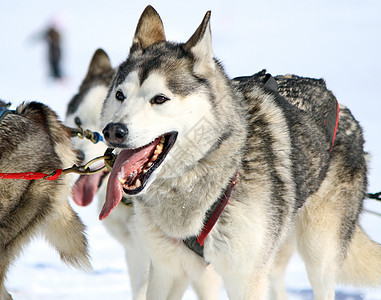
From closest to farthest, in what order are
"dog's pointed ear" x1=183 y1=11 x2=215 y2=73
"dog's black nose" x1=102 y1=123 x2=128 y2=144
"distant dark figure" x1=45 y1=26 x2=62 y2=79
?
1. "dog's black nose" x1=102 y1=123 x2=128 y2=144
2. "dog's pointed ear" x1=183 y1=11 x2=215 y2=73
3. "distant dark figure" x1=45 y1=26 x2=62 y2=79

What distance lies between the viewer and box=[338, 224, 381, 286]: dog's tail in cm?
283

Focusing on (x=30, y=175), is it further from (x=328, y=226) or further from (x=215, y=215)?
(x=328, y=226)

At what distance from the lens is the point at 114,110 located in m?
2.07

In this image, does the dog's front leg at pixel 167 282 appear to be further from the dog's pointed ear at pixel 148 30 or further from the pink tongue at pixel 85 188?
the pink tongue at pixel 85 188

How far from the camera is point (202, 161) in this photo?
2043mm

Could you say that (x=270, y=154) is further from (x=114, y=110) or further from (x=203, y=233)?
(x=114, y=110)

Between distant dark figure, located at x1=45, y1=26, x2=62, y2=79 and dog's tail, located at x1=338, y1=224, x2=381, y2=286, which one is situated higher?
distant dark figure, located at x1=45, y1=26, x2=62, y2=79

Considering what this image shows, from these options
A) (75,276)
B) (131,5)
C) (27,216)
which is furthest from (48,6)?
(27,216)

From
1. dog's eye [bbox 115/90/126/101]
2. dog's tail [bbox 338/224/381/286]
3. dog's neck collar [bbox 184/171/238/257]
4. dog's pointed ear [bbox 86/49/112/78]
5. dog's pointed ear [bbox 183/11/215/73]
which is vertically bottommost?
dog's tail [bbox 338/224/381/286]

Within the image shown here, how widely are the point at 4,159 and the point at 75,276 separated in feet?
5.99

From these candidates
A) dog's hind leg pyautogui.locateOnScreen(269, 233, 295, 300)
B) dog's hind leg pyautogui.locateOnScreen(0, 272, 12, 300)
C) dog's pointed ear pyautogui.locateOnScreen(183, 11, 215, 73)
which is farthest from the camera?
dog's hind leg pyautogui.locateOnScreen(269, 233, 295, 300)

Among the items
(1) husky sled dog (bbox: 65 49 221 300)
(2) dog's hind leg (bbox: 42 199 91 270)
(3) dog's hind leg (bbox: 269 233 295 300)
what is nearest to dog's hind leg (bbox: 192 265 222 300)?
(1) husky sled dog (bbox: 65 49 221 300)

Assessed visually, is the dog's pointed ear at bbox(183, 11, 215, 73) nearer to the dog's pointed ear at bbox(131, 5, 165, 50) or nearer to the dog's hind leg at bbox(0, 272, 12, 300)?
the dog's pointed ear at bbox(131, 5, 165, 50)

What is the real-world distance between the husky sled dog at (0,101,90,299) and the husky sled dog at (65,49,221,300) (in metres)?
0.42
